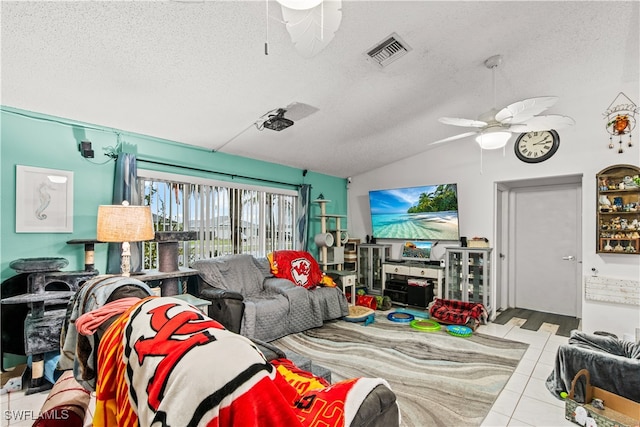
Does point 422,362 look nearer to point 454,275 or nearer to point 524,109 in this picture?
point 454,275

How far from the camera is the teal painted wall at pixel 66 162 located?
2.44m

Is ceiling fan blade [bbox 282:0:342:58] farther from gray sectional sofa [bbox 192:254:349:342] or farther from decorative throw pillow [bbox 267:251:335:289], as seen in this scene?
decorative throw pillow [bbox 267:251:335:289]

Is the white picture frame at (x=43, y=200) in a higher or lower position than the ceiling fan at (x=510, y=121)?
lower

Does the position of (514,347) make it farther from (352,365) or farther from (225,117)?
(225,117)

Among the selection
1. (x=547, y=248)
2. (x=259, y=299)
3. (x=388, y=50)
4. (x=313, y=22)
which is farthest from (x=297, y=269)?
(x=547, y=248)

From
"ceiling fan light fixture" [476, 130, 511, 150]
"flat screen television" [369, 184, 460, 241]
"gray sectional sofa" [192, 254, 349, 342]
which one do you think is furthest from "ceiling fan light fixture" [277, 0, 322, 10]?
"flat screen television" [369, 184, 460, 241]

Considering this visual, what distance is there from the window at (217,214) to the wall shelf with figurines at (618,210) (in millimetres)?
4015

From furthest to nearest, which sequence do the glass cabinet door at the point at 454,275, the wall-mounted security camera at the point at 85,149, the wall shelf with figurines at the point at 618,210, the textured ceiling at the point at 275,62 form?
the glass cabinet door at the point at 454,275
the wall shelf with figurines at the point at 618,210
the wall-mounted security camera at the point at 85,149
the textured ceiling at the point at 275,62

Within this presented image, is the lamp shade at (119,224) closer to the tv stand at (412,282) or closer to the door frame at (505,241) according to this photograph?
the tv stand at (412,282)

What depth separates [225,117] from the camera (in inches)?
119

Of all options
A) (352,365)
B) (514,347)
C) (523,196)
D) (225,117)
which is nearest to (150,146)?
(225,117)

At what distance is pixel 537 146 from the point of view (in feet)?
13.0

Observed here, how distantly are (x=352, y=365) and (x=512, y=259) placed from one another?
3557 mm

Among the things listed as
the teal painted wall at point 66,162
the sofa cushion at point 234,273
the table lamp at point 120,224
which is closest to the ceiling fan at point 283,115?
the teal painted wall at point 66,162
